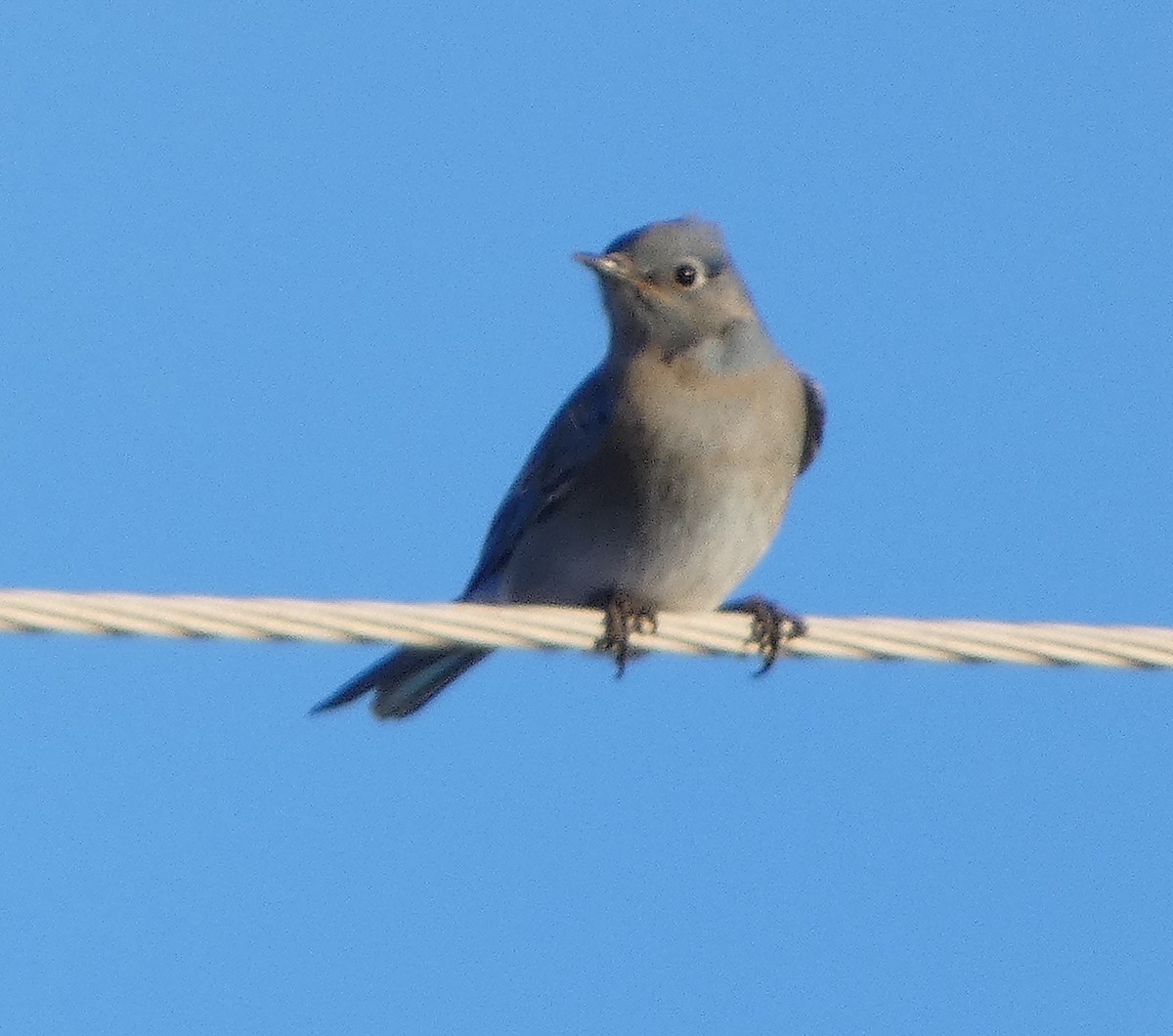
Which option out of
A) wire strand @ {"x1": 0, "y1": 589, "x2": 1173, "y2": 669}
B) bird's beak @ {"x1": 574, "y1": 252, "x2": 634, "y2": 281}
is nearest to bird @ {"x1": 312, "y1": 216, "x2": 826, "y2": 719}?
bird's beak @ {"x1": 574, "y1": 252, "x2": 634, "y2": 281}

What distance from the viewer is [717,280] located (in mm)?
10961

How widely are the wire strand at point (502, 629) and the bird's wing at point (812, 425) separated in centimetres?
273

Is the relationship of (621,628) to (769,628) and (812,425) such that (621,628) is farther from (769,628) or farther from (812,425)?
(812,425)

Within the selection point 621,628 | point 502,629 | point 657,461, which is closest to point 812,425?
point 657,461

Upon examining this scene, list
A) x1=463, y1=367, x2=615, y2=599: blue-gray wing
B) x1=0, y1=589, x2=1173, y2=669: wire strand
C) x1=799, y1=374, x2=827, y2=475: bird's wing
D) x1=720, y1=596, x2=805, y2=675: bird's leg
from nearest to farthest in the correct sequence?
1. x1=0, y1=589, x2=1173, y2=669: wire strand
2. x1=720, y1=596, x2=805, y2=675: bird's leg
3. x1=463, y1=367, x2=615, y2=599: blue-gray wing
4. x1=799, y1=374, x2=827, y2=475: bird's wing

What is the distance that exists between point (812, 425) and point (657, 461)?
34.5 inches

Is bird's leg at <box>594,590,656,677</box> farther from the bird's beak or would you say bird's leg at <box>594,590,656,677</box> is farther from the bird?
the bird's beak

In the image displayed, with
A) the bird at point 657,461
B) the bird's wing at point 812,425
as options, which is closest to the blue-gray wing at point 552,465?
the bird at point 657,461

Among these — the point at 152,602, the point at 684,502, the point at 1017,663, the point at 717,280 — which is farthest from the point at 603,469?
the point at 152,602

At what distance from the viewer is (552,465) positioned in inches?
423

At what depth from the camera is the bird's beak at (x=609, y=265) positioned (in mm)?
10727

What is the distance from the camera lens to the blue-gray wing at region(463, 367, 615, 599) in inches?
416

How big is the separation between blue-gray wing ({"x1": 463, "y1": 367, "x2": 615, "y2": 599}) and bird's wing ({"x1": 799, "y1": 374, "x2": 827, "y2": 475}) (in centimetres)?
91

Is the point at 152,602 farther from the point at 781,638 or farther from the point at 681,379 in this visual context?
the point at 681,379
